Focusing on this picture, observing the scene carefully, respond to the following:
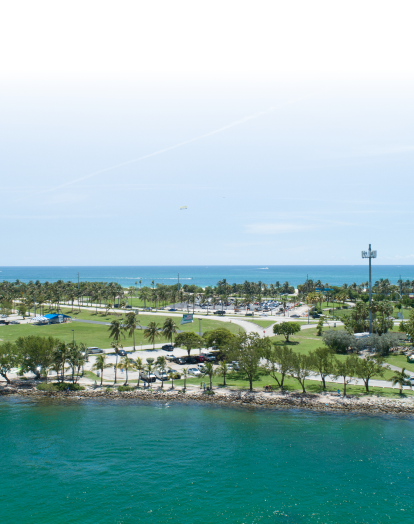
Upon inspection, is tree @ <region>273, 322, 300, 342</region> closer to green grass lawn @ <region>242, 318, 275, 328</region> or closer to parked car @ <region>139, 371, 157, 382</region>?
green grass lawn @ <region>242, 318, 275, 328</region>

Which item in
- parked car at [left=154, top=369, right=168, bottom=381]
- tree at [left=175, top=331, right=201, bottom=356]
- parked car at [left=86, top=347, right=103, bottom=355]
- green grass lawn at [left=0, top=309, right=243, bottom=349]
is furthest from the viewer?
green grass lawn at [left=0, top=309, right=243, bottom=349]

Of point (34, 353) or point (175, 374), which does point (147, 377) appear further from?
point (34, 353)

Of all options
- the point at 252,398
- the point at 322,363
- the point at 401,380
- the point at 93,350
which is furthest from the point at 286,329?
the point at 93,350

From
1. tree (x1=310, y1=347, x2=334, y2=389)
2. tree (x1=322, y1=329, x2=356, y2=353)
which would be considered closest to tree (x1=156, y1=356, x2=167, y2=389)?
tree (x1=310, y1=347, x2=334, y2=389)

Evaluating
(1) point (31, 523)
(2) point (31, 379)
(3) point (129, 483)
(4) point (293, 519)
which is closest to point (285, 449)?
(4) point (293, 519)

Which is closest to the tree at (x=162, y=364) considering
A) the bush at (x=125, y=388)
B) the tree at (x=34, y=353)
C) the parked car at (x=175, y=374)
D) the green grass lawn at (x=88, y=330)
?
the parked car at (x=175, y=374)

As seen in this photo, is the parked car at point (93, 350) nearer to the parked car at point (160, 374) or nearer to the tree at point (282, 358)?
the parked car at point (160, 374)

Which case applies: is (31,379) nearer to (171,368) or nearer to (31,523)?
(171,368)
